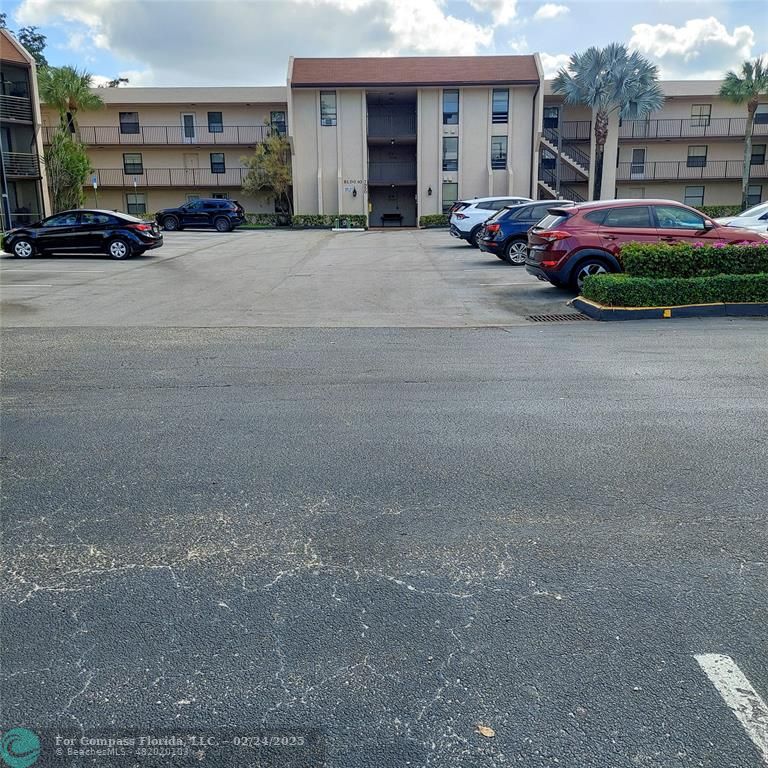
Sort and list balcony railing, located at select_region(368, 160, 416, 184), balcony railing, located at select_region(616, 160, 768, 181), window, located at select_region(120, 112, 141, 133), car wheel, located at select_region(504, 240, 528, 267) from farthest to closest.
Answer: window, located at select_region(120, 112, 141, 133) < balcony railing, located at select_region(368, 160, 416, 184) < balcony railing, located at select_region(616, 160, 768, 181) < car wheel, located at select_region(504, 240, 528, 267)

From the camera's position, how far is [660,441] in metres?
5.70

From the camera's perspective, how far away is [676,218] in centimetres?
1364

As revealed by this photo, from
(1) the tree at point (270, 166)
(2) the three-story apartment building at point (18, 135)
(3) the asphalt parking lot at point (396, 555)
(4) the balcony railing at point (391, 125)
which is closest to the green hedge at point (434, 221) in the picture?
(4) the balcony railing at point (391, 125)

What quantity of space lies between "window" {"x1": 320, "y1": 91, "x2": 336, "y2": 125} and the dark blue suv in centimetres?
2477

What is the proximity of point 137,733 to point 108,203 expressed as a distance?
47.8 meters

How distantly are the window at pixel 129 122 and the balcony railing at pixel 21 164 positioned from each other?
1063cm

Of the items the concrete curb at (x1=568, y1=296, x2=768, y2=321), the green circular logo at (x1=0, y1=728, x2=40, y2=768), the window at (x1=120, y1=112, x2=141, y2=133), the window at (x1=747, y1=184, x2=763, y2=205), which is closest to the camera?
the green circular logo at (x1=0, y1=728, x2=40, y2=768)

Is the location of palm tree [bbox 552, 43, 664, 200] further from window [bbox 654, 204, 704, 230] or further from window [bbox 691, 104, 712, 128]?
window [bbox 654, 204, 704, 230]

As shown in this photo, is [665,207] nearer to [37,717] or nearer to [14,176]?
[37,717]

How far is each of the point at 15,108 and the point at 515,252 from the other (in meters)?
26.6

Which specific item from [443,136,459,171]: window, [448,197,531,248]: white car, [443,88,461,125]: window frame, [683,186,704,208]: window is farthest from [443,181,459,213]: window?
[448,197,531,248]: white car

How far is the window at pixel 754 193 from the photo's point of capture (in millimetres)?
43875

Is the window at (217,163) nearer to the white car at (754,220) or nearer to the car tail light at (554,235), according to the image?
the white car at (754,220)

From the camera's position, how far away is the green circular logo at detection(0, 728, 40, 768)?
2.56 meters
